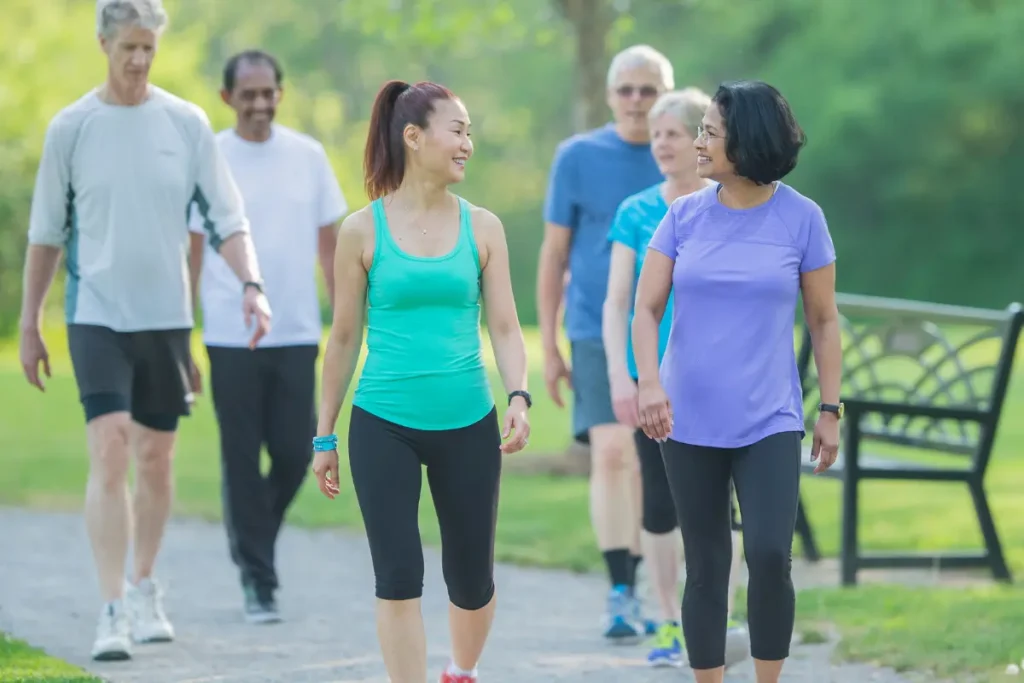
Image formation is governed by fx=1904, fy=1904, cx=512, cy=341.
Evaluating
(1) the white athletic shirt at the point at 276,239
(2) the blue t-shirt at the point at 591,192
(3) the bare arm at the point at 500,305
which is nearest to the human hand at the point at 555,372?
(2) the blue t-shirt at the point at 591,192

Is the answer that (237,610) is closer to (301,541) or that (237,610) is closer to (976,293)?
(301,541)

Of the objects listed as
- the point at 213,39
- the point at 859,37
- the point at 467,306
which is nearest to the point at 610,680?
the point at 467,306

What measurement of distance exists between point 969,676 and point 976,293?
49.0 meters

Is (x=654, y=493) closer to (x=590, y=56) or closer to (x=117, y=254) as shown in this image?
(x=117, y=254)

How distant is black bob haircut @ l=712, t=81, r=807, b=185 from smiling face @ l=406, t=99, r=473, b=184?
739mm

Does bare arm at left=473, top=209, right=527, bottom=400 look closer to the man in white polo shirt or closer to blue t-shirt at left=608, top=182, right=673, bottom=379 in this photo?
blue t-shirt at left=608, top=182, right=673, bottom=379

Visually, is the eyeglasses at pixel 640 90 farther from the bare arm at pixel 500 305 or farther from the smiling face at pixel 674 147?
the bare arm at pixel 500 305

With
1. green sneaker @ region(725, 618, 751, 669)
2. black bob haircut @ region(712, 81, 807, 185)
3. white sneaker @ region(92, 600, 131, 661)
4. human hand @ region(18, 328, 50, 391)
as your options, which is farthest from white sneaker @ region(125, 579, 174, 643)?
black bob haircut @ region(712, 81, 807, 185)

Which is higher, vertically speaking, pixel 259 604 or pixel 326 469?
pixel 326 469

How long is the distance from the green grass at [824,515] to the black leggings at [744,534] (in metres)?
1.36

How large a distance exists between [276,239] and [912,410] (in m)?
3.17

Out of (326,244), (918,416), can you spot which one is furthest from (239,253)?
(918,416)

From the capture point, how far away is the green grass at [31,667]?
6.04m

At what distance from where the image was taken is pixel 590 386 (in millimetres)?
7641
